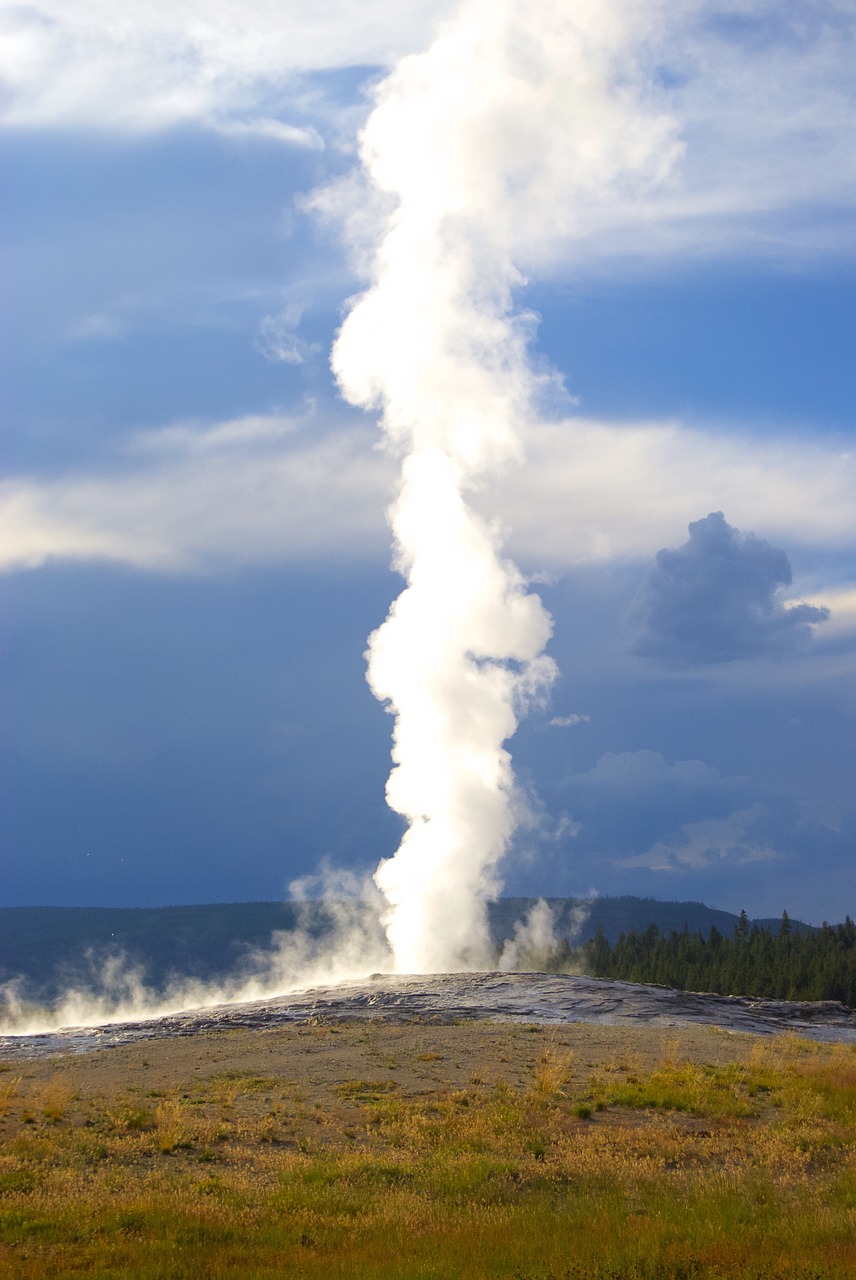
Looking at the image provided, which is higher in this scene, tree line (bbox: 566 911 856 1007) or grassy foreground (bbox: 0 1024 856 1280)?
grassy foreground (bbox: 0 1024 856 1280)

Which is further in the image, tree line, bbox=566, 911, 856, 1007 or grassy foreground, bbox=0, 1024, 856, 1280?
tree line, bbox=566, 911, 856, 1007

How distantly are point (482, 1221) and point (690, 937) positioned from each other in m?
141

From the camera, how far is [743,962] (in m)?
134

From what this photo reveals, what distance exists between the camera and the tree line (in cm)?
12050

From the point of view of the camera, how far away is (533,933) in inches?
6639

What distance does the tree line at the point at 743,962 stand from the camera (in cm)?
12050

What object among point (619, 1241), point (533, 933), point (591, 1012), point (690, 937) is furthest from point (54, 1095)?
point (533, 933)

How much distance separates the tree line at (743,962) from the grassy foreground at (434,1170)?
87.8m

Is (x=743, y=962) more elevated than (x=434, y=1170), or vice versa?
(x=434, y=1170)

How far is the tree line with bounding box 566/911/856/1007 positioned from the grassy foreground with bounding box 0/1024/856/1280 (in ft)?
288

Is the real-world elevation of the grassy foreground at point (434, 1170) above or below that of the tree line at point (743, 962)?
above

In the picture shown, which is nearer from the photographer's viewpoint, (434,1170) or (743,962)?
(434,1170)

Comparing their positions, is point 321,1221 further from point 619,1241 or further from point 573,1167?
point 573,1167

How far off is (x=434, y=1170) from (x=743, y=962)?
122 meters
